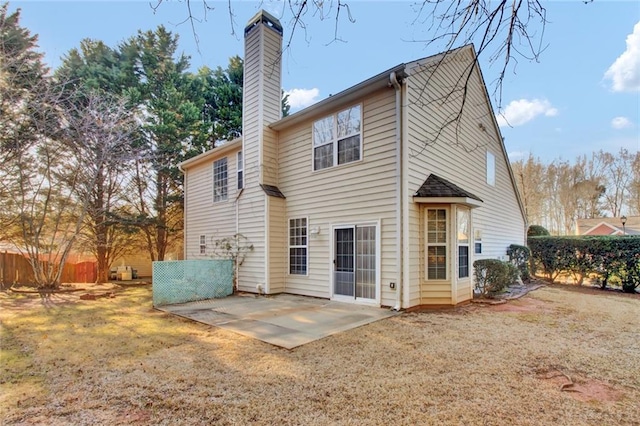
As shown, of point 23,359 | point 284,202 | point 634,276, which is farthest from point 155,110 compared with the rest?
point 634,276

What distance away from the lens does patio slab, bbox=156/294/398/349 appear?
504 cm

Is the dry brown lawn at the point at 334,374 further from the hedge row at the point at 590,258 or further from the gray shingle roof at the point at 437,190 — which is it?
the hedge row at the point at 590,258

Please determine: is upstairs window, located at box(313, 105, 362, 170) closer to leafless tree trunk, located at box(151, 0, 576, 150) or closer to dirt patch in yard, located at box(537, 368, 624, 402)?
leafless tree trunk, located at box(151, 0, 576, 150)

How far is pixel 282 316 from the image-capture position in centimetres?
625

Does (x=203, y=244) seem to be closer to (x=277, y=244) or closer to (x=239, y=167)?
(x=239, y=167)

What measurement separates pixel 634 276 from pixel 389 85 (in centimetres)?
964

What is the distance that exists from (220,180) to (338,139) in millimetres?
5189

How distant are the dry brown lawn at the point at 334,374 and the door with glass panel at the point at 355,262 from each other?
1.50 metres

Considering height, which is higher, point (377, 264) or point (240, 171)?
point (240, 171)

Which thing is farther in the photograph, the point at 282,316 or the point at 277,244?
the point at 277,244

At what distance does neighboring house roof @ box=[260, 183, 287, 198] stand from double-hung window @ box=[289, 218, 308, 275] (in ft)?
2.70

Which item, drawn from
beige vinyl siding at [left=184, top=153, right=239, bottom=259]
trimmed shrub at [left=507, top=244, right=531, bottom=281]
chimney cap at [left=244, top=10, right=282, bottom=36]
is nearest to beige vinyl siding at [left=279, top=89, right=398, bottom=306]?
beige vinyl siding at [left=184, top=153, right=239, bottom=259]

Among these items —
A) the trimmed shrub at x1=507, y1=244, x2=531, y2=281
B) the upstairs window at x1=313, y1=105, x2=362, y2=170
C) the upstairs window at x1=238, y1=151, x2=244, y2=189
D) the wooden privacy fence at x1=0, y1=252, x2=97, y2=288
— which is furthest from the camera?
the trimmed shrub at x1=507, y1=244, x2=531, y2=281

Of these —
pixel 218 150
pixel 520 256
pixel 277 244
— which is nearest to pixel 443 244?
pixel 277 244
